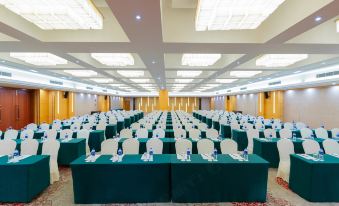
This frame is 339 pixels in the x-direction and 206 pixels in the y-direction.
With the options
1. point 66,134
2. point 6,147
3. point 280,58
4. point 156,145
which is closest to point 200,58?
point 280,58

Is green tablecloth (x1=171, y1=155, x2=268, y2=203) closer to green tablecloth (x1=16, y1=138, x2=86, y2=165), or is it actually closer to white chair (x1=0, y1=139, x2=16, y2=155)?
green tablecloth (x1=16, y1=138, x2=86, y2=165)

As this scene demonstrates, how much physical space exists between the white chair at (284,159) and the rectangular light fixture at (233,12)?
325 centimetres

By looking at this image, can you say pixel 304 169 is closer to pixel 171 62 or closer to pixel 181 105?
pixel 171 62

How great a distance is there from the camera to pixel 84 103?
23391 mm

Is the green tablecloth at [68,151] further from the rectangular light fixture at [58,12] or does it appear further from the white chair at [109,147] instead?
the rectangular light fixture at [58,12]

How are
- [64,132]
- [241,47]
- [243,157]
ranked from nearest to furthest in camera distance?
1. [243,157]
2. [241,47]
3. [64,132]

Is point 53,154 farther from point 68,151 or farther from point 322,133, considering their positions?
point 322,133

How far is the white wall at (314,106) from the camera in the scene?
38.8 feet

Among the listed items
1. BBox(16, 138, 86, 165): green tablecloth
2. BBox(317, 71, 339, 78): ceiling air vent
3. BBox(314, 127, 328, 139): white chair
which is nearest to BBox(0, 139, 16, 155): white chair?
BBox(16, 138, 86, 165): green tablecloth

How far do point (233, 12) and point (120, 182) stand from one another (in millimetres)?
3890

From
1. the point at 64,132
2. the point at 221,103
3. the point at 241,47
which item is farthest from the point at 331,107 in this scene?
the point at 221,103

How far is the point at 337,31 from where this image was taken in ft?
Answer: 17.4

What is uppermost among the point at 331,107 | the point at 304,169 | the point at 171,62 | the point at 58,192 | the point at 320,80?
the point at 171,62

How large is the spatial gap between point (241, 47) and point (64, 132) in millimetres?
6729
